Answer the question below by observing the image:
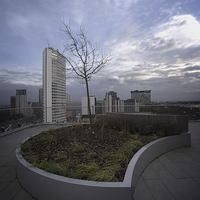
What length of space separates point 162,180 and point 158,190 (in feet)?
1.12

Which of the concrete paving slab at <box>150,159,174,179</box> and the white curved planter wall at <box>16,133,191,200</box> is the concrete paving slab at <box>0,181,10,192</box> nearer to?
the white curved planter wall at <box>16,133,191,200</box>

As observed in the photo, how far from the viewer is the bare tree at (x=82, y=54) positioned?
12.8ft

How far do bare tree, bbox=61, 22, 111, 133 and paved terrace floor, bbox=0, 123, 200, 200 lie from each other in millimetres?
2885

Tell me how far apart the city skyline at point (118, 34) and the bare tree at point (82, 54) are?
0.26 meters

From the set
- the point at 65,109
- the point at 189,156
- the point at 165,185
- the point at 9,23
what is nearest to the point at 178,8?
the point at 189,156

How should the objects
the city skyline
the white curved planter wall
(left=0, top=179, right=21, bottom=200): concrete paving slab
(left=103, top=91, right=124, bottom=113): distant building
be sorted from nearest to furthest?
the white curved planter wall, (left=0, top=179, right=21, bottom=200): concrete paving slab, the city skyline, (left=103, top=91, right=124, bottom=113): distant building

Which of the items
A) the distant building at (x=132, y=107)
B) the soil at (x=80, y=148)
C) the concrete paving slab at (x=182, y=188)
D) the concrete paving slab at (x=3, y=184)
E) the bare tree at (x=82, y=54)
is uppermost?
the bare tree at (x=82, y=54)

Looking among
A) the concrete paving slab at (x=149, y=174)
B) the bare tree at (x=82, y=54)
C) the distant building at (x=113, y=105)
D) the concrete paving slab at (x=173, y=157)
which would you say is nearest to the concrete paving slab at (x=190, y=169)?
the concrete paving slab at (x=173, y=157)

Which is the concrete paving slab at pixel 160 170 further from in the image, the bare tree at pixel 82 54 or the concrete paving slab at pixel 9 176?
the bare tree at pixel 82 54

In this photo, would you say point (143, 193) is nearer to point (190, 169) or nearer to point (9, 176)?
point (190, 169)

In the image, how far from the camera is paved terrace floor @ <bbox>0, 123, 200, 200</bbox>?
1.77 m

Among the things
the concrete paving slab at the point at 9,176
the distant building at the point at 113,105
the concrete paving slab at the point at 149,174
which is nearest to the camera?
the concrete paving slab at the point at 9,176

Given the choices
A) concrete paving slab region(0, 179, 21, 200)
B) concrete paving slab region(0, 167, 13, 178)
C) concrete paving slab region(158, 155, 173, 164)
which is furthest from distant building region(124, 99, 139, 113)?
concrete paving slab region(0, 179, 21, 200)

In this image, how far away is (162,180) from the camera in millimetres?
2166
